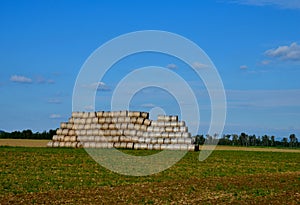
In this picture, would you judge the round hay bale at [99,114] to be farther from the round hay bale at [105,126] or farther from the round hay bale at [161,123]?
the round hay bale at [161,123]

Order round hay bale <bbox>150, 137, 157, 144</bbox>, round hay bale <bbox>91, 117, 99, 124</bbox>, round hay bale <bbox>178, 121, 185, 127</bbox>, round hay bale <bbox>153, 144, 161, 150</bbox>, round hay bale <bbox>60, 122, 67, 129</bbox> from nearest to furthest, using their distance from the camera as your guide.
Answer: round hay bale <bbox>153, 144, 161, 150</bbox> < round hay bale <bbox>150, 137, 157, 144</bbox> < round hay bale <bbox>178, 121, 185, 127</bbox> < round hay bale <bbox>91, 117, 99, 124</bbox> < round hay bale <bbox>60, 122, 67, 129</bbox>

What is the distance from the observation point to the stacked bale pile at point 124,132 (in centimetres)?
4509

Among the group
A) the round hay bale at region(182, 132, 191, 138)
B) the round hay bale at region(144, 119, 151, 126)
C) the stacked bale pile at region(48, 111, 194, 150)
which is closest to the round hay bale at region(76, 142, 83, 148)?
the stacked bale pile at region(48, 111, 194, 150)

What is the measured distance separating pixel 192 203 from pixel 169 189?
2.97 meters

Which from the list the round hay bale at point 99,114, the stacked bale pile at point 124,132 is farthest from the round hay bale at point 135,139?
the round hay bale at point 99,114

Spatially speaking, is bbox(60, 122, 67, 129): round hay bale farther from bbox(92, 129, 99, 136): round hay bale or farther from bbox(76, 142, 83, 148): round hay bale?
bbox(92, 129, 99, 136): round hay bale

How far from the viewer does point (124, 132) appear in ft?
155

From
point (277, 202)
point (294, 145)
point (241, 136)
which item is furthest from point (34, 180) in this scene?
point (294, 145)

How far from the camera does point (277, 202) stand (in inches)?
609

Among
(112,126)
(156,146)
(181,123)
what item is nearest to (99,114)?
(112,126)

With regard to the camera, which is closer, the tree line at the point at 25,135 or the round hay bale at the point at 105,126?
the round hay bale at the point at 105,126

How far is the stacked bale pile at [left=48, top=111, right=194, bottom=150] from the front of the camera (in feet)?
148

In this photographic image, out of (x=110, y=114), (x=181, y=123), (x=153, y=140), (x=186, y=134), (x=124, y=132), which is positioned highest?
(x=110, y=114)

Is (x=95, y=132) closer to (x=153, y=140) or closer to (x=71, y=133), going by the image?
(x=71, y=133)
